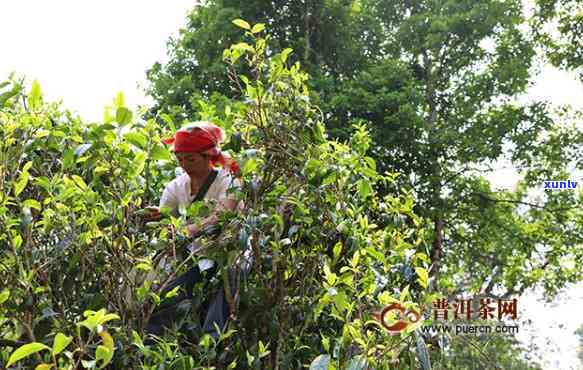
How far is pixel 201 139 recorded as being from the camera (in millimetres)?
1608

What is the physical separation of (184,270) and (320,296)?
32 centimetres

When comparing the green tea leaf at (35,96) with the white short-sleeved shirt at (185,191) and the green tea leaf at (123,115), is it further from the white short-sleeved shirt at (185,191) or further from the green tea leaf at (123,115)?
the white short-sleeved shirt at (185,191)

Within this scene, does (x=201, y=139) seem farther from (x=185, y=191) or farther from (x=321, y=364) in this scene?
(x=321, y=364)

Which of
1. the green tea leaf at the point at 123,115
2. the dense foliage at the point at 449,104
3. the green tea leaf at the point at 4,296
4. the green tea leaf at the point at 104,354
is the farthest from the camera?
the dense foliage at the point at 449,104

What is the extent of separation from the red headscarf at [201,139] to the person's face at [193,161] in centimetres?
3

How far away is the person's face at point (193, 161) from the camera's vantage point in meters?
1.66

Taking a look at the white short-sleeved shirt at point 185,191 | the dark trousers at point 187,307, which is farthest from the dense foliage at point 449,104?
the dark trousers at point 187,307

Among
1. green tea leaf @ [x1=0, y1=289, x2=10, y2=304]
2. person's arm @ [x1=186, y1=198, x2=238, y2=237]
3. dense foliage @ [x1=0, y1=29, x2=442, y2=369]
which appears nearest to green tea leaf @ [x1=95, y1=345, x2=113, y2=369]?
dense foliage @ [x1=0, y1=29, x2=442, y2=369]

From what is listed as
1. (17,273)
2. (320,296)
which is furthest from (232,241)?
(17,273)

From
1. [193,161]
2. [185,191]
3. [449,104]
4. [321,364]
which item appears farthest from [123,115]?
[449,104]

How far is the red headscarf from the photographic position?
1.60 meters

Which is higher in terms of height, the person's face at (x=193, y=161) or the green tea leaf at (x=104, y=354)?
the person's face at (x=193, y=161)

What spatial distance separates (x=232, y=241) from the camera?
4.44 ft

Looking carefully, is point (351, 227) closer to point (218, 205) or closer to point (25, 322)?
→ point (218, 205)
